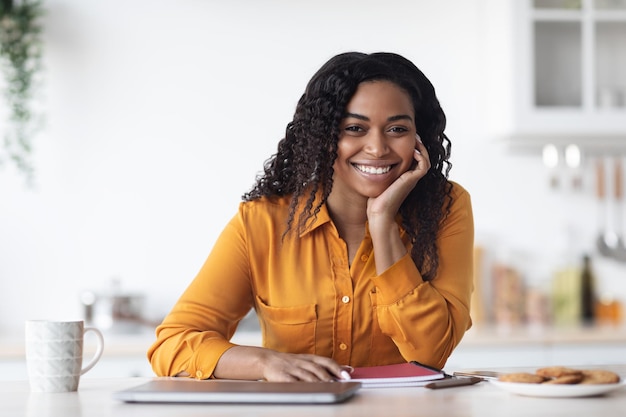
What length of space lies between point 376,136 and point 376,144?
0.07 feet

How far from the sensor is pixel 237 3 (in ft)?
12.2

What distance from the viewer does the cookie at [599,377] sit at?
4.41ft

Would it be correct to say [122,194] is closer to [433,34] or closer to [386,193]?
[433,34]

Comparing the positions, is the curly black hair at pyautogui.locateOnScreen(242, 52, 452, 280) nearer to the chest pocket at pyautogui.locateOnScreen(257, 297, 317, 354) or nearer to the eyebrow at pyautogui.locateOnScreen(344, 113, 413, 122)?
the eyebrow at pyautogui.locateOnScreen(344, 113, 413, 122)

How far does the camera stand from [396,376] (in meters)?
1.51

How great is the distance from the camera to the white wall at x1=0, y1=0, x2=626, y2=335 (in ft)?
11.9

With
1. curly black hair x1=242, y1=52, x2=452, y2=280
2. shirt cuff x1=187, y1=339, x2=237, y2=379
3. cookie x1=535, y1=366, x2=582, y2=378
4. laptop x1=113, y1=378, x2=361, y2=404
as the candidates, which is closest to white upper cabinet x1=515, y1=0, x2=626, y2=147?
curly black hair x1=242, y1=52, x2=452, y2=280

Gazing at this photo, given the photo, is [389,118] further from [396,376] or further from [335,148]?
[396,376]

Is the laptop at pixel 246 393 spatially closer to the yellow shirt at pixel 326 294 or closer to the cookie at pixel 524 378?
the cookie at pixel 524 378

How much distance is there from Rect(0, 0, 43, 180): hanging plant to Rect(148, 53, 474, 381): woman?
1.71m

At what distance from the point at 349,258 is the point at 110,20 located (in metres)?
2.03

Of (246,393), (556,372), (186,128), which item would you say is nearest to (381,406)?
(246,393)

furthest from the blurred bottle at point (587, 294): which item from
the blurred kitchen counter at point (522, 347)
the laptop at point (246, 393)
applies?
the laptop at point (246, 393)

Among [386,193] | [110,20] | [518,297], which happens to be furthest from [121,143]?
[386,193]
